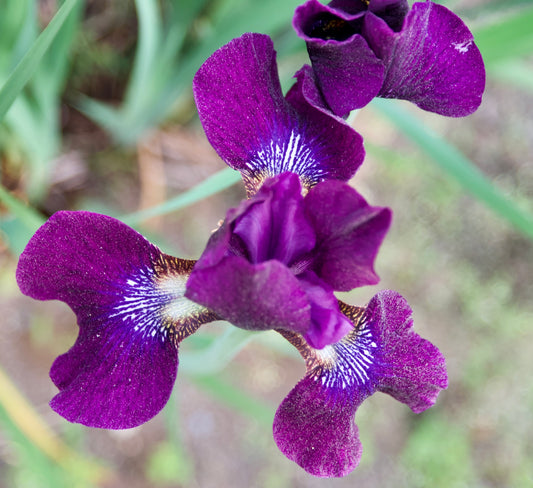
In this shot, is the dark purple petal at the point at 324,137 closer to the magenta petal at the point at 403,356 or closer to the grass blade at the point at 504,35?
the magenta petal at the point at 403,356

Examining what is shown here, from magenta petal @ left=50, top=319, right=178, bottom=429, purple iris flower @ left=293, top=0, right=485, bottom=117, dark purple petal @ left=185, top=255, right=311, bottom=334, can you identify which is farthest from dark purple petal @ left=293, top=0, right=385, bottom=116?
magenta petal @ left=50, top=319, right=178, bottom=429

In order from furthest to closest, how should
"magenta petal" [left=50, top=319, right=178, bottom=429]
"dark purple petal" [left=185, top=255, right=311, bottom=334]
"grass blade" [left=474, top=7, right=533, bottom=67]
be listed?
"grass blade" [left=474, top=7, right=533, bottom=67]
"magenta petal" [left=50, top=319, right=178, bottom=429]
"dark purple petal" [left=185, top=255, right=311, bottom=334]

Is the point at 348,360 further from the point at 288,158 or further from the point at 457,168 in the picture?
the point at 457,168

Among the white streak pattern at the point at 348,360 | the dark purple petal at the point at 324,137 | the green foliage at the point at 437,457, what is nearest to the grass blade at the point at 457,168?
the dark purple petal at the point at 324,137

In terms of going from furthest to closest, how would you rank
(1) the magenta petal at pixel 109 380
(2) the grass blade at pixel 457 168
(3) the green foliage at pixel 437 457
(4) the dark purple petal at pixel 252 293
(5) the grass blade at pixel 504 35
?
(3) the green foliage at pixel 437 457
(2) the grass blade at pixel 457 168
(5) the grass blade at pixel 504 35
(1) the magenta petal at pixel 109 380
(4) the dark purple petal at pixel 252 293

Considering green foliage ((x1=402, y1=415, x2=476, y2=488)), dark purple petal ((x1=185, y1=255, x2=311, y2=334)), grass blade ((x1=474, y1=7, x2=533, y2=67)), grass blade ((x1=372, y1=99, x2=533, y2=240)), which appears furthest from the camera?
green foliage ((x1=402, y1=415, x2=476, y2=488))

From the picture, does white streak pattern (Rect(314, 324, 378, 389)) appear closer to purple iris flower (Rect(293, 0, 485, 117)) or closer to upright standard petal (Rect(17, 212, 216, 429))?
upright standard petal (Rect(17, 212, 216, 429))
